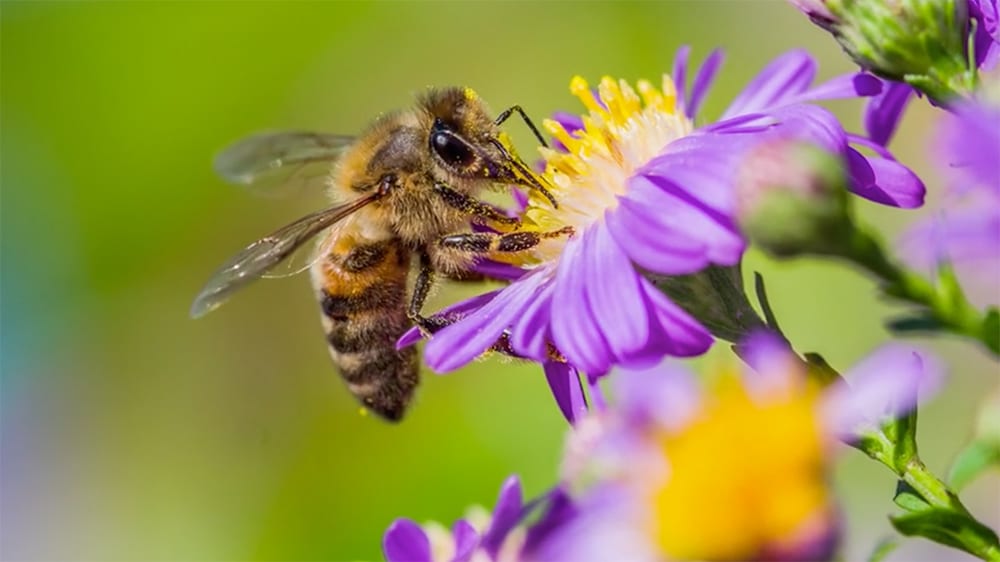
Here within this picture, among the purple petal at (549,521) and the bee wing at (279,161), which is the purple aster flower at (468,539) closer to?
the purple petal at (549,521)

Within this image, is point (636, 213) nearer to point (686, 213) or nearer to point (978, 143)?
point (686, 213)

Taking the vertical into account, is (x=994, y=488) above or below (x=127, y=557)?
below

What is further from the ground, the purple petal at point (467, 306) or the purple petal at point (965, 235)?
the purple petal at point (467, 306)

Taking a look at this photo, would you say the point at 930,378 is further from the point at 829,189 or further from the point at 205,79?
the point at 205,79

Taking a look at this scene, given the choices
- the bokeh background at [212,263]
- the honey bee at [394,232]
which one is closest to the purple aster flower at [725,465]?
the honey bee at [394,232]

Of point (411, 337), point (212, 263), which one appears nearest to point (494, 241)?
point (411, 337)

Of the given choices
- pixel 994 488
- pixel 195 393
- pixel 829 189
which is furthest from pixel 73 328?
pixel 829 189

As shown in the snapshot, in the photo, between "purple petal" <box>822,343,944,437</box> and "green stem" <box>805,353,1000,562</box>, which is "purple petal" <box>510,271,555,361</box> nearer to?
"green stem" <box>805,353,1000,562</box>
